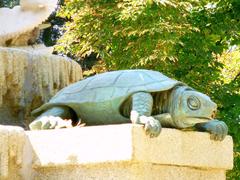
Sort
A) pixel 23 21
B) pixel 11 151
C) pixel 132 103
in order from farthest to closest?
pixel 23 21 < pixel 132 103 < pixel 11 151

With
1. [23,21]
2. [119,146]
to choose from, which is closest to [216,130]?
[119,146]

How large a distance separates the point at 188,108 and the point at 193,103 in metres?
0.06

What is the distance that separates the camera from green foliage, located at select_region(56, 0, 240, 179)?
1182cm

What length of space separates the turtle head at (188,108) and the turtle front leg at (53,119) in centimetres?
76

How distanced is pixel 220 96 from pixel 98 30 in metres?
2.51

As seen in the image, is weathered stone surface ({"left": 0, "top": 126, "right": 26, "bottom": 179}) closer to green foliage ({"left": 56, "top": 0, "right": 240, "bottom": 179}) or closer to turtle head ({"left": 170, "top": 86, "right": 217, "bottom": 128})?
turtle head ({"left": 170, "top": 86, "right": 217, "bottom": 128})

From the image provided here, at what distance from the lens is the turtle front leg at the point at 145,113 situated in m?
4.73

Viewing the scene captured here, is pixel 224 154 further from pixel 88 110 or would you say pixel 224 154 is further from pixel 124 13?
pixel 124 13

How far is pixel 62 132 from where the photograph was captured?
4.90m

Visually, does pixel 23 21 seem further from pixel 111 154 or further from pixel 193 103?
pixel 111 154

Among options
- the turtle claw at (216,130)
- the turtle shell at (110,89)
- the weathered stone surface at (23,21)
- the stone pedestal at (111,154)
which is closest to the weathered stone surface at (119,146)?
the stone pedestal at (111,154)

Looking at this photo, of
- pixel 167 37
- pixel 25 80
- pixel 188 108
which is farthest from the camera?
pixel 167 37

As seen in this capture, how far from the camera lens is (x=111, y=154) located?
4648mm

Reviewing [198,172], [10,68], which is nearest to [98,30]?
[10,68]
